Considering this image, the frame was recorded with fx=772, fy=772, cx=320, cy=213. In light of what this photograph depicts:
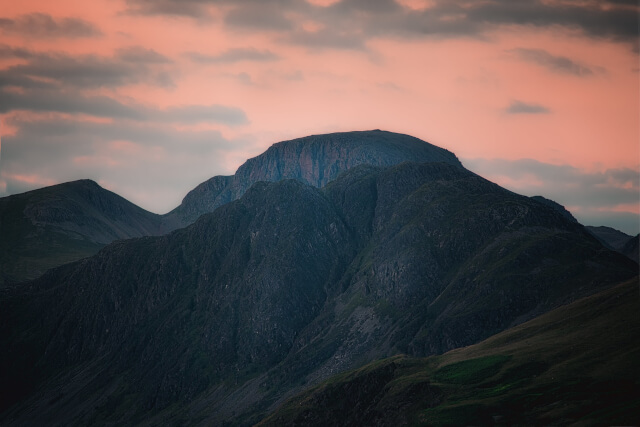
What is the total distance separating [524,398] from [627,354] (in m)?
28.0

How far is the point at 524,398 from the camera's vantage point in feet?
656

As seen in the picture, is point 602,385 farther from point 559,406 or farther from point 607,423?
point 607,423

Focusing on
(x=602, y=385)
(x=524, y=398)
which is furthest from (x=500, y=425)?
(x=602, y=385)

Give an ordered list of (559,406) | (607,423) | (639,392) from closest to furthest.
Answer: (607,423), (639,392), (559,406)

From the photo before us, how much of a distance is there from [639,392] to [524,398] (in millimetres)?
33779

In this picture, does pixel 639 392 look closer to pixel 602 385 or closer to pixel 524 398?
pixel 602 385

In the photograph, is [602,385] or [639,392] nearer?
[639,392]

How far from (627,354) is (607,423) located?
38.8 m

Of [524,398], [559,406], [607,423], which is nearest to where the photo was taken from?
[607,423]

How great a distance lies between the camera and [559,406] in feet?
608

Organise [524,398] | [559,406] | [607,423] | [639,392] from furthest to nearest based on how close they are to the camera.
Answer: [524,398] → [559,406] → [639,392] → [607,423]

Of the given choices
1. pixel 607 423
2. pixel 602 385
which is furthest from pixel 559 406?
pixel 607 423

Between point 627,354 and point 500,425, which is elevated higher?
point 627,354

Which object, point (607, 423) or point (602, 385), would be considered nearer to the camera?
point (607, 423)
